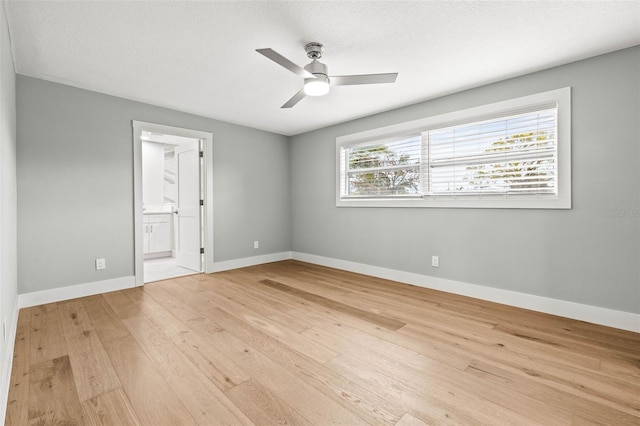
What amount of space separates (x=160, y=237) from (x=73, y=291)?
2.68 meters

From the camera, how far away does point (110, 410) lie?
1.51 meters

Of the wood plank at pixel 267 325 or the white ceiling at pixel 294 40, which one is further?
the wood plank at pixel 267 325

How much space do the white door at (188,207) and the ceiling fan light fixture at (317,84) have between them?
2748 millimetres

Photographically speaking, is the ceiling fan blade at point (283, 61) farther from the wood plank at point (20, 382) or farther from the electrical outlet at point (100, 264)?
the electrical outlet at point (100, 264)

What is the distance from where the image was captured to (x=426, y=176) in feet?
12.2

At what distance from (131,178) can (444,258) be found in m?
4.04

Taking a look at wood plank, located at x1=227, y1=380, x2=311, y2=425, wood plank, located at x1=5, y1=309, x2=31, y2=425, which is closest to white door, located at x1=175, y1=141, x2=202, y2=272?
wood plank, located at x1=5, y1=309, x2=31, y2=425

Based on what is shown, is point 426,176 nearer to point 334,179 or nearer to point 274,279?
point 334,179

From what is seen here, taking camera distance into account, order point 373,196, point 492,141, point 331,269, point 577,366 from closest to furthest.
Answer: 1. point 577,366
2. point 492,141
3. point 373,196
4. point 331,269

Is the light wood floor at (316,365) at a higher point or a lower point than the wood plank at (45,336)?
lower

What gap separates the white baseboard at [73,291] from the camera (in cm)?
298

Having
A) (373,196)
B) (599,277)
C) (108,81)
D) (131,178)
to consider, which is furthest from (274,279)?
(599,277)

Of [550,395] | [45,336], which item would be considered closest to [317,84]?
[550,395]

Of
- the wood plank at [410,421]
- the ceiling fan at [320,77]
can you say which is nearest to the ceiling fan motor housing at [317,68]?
the ceiling fan at [320,77]
